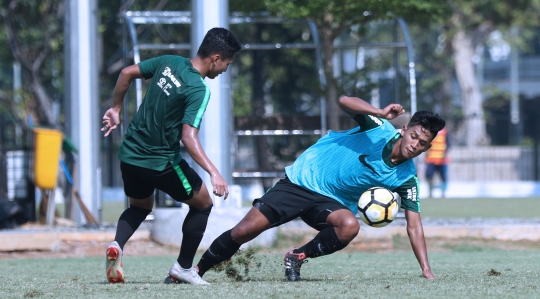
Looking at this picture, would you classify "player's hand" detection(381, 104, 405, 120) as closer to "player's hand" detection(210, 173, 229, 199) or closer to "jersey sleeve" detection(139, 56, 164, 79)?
"player's hand" detection(210, 173, 229, 199)

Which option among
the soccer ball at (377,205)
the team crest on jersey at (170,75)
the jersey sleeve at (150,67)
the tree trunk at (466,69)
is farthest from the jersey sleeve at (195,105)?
the tree trunk at (466,69)

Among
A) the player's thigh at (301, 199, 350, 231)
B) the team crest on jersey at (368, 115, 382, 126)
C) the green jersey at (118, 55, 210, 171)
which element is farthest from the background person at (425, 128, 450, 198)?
the green jersey at (118, 55, 210, 171)

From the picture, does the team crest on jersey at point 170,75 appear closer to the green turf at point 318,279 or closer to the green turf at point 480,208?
the green turf at point 318,279

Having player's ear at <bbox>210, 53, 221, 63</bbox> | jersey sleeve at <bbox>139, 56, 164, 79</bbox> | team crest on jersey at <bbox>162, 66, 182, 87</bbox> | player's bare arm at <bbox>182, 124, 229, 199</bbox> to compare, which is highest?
player's ear at <bbox>210, 53, 221, 63</bbox>

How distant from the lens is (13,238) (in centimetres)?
1041

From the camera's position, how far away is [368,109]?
6.20 meters

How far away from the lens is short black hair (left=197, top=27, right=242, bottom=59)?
6199 mm

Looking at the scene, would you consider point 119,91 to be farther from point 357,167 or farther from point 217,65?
point 357,167

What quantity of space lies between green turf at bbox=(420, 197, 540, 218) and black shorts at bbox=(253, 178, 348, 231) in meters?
8.94

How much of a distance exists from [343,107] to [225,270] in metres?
1.57

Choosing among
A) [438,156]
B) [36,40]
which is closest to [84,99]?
[36,40]

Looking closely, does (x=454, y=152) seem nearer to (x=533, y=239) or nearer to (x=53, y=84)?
(x=53, y=84)

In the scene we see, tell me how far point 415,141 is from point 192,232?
1630mm

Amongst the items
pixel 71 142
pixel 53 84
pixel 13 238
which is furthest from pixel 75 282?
pixel 53 84
